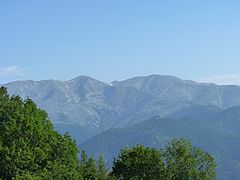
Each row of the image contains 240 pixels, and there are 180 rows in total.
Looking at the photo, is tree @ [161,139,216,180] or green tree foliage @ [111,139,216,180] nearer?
tree @ [161,139,216,180]

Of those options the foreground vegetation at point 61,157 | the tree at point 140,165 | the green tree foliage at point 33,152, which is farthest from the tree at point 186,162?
the green tree foliage at point 33,152

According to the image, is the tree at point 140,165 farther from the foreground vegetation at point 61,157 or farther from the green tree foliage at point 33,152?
the green tree foliage at point 33,152

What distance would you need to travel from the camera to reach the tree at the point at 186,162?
300 ft

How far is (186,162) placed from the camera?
92625mm

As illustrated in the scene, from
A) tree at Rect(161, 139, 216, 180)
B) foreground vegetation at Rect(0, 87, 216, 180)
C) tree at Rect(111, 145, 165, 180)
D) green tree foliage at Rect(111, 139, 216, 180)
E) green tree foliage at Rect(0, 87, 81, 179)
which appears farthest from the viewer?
tree at Rect(111, 145, 165, 180)

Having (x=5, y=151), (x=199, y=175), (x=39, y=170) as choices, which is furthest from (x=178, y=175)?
(x=5, y=151)

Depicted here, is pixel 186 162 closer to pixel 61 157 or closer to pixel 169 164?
pixel 169 164

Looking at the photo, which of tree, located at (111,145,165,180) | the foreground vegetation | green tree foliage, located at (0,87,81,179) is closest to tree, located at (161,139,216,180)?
the foreground vegetation

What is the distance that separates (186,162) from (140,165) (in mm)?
9234

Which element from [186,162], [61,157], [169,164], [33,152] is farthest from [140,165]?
[33,152]

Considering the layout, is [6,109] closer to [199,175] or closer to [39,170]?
[39,170]

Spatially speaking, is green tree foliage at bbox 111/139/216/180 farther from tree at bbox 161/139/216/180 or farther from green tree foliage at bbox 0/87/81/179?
green tree foliage at bbox 0/87/81/179

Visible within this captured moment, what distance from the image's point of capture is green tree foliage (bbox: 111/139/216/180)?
91812mm

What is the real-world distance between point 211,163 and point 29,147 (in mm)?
37387
